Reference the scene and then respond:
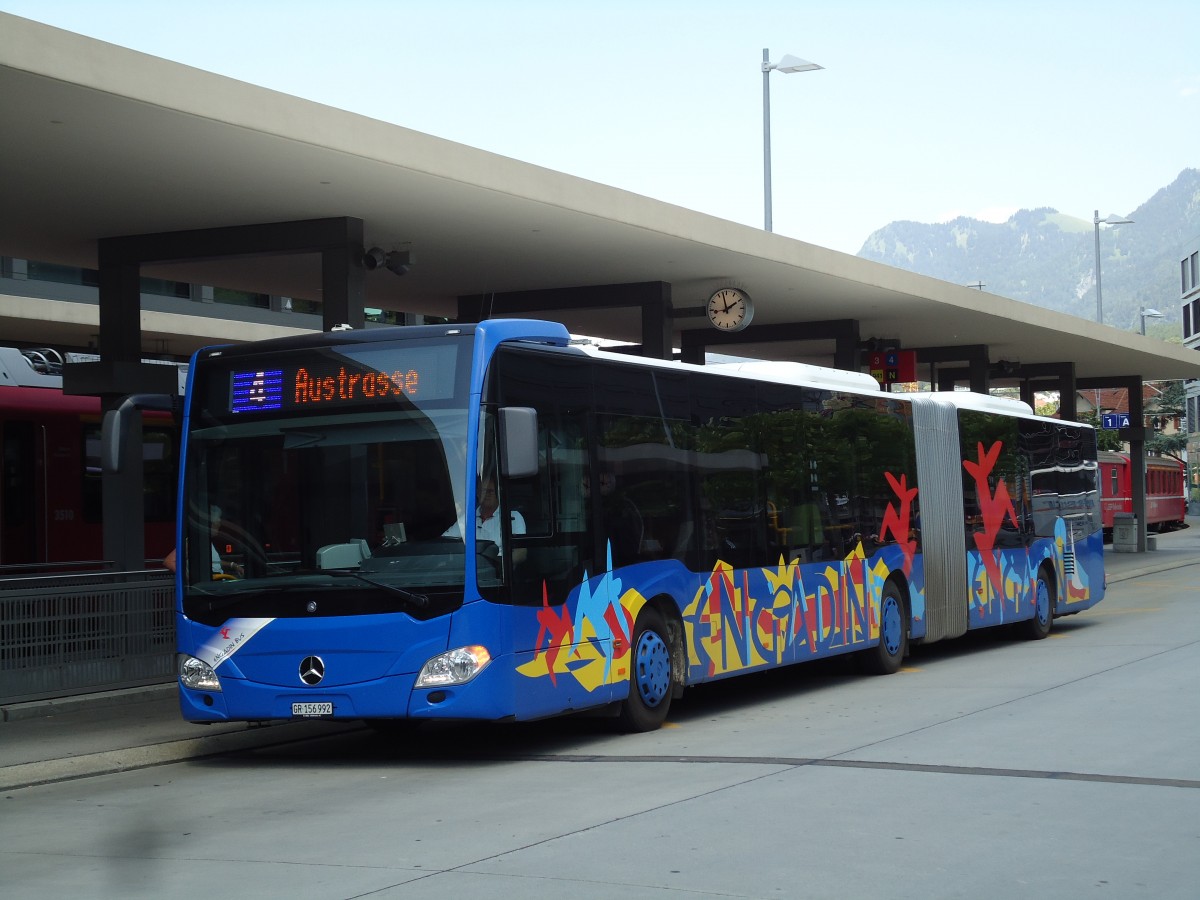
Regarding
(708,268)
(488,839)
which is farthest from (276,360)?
(708,268)

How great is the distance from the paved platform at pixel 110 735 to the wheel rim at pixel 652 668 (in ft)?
9.46

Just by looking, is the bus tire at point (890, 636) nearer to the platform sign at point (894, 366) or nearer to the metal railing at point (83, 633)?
the metal railing at point (83, 633)

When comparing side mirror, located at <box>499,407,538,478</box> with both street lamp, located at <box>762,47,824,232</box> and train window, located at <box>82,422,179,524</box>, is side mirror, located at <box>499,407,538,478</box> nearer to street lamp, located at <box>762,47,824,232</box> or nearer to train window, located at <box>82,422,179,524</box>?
train window, located at <box>82,422,179,524</box>

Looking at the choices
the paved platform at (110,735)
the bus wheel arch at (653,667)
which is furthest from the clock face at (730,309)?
the bus wheel arch at (653,667)

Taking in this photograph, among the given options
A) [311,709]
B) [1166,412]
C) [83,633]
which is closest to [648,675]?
[311,709]

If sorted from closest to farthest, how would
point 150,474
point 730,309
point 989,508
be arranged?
point 989,508
point 730,309
point 150,474

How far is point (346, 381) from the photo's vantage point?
10.9m

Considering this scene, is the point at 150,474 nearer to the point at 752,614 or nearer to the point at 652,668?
the point at 752,614

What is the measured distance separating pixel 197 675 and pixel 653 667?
141 inches

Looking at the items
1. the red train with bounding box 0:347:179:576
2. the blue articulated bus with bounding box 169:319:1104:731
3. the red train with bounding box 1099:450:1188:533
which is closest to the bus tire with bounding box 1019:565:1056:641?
the blue articulated bus with bounding box 169:319:1104:731

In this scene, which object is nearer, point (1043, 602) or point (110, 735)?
point (110, 735)

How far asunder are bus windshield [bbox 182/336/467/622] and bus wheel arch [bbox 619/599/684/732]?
2.29 meters

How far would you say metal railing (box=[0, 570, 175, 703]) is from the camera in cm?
1398

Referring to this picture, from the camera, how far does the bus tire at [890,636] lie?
16609 millimetres
